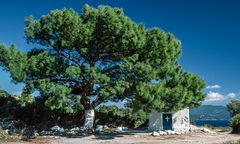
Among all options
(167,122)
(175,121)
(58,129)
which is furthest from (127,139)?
(58,129)

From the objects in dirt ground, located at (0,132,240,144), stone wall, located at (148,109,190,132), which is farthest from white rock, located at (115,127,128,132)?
dirt ground, located at (0,132,240,144)

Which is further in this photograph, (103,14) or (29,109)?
(29,109)

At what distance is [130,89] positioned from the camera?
107ft

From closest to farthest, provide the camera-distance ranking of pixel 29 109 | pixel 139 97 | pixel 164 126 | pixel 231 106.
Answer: pixel 139 97 → pixel 164 126 → pixel 29 109 → pixel 231 106

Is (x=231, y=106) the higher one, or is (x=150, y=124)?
(x=231, y=106)

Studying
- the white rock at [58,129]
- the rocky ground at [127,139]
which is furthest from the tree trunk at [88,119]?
the rocky ground at [127,139]

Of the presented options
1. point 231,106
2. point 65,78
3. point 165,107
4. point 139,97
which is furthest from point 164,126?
point 231,106

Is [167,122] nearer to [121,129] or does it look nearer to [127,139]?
[121,129]

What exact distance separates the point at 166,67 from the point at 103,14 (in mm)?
6621

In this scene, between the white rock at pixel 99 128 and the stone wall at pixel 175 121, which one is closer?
the white rock at pixel 99 128

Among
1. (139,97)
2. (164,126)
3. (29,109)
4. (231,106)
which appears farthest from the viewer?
(231,106)

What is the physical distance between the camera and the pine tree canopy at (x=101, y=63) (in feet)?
101

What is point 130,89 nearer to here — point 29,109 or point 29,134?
point 29,134

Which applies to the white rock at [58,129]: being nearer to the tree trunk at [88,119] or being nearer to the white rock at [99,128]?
the tree trunk at [88,119]
